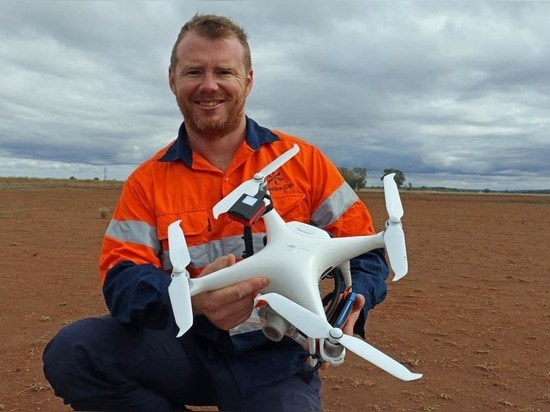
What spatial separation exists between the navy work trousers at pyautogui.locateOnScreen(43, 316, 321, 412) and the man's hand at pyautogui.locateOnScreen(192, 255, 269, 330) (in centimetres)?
65

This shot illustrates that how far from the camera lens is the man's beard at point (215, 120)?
10.8 feet

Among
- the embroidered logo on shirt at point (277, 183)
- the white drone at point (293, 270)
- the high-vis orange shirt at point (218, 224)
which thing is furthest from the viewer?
the embroidered logo on shirt at point (277, 183)

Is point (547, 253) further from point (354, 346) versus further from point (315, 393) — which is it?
point (354, 346)

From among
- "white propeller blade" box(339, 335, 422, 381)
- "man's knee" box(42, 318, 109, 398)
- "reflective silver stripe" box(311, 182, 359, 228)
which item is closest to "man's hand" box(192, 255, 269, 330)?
"white propeller blade" box(339, 335, 422, 381)

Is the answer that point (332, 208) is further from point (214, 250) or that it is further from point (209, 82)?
point (209, 82)

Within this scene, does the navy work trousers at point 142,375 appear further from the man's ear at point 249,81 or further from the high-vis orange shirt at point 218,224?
the man's ear at point 249,81

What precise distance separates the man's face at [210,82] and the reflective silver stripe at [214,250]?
680 millimetres

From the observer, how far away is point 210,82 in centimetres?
320

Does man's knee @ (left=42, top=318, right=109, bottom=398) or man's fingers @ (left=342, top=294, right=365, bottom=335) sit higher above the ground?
man's fingers @ (left=342, top=294, right=365, bottom=335)

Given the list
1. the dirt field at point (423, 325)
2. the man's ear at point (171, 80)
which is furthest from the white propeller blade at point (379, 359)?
the dirt field at point (423, 325)

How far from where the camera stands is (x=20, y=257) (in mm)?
11250

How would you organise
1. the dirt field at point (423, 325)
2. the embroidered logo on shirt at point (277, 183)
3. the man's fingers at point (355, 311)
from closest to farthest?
1. the man's fingers at point (355, 311)
2. the embroidered logo on shirt at point (277, 183)
3. the dirt field at point (423, 325)

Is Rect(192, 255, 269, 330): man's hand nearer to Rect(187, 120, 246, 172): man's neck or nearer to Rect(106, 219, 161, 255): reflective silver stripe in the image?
Rect(106, 219, 161, 255): reflective silver stripe

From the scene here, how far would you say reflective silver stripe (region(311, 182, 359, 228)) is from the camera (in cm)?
326
